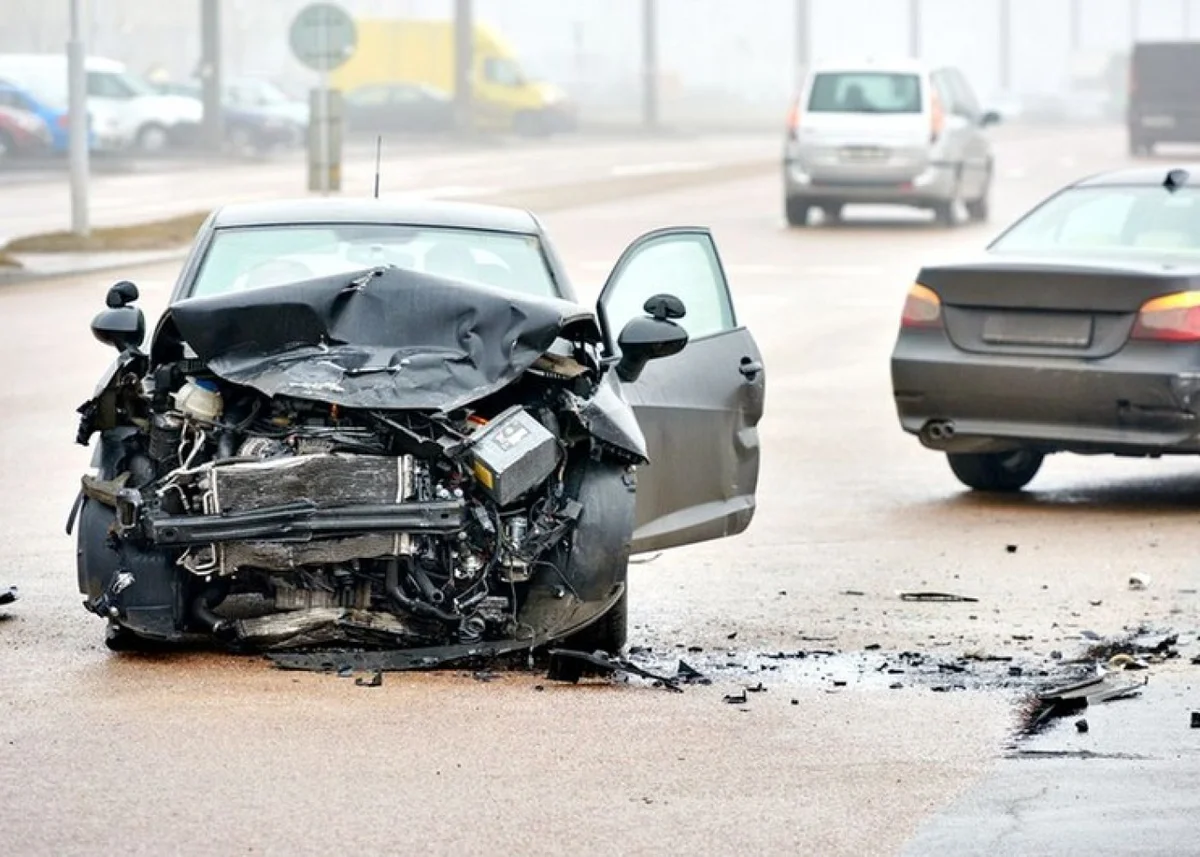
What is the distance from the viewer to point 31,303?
2295 cm

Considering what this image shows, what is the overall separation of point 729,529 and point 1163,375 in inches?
126

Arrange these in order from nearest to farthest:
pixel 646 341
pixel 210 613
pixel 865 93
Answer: pixel 210 613
pixel 646 341
pixel 865 93

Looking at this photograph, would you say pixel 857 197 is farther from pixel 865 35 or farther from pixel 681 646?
pixel 865 35

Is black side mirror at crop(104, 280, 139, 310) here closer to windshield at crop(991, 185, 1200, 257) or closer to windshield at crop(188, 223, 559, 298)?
windshield at crop(188, 223, 559, 298)

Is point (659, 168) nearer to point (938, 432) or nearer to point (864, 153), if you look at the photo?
point (864, 153)

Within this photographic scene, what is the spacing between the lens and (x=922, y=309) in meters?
13.1

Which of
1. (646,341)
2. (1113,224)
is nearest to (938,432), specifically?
(1113,224)

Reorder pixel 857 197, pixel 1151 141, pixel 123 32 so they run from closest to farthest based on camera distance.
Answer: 1. pixel 857 197
2. pixel 1151 141
3. pixel 123 32

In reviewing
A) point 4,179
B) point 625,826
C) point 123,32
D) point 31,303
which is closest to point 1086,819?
point 625,826

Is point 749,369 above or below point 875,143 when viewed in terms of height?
above

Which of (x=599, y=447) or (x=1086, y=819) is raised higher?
(x=599, y=447)

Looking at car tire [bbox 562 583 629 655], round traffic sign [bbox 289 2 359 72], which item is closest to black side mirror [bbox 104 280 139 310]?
car tire [bbox 562 583 629 655]

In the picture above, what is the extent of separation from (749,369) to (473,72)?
58447mm

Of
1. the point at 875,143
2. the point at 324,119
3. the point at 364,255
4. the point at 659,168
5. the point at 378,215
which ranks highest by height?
the point at 378,215
